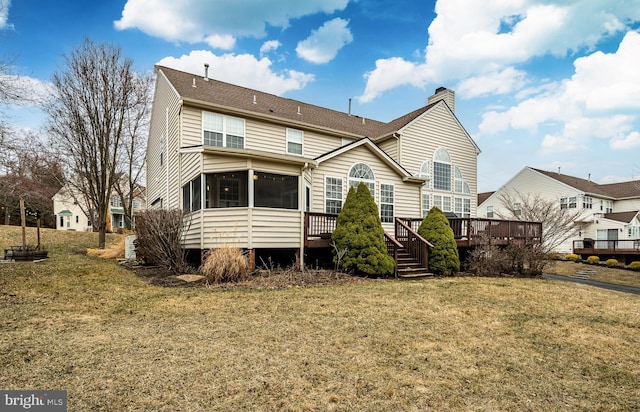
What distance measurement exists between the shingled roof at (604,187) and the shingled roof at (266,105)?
77.1 ft

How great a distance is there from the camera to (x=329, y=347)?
4.23 m

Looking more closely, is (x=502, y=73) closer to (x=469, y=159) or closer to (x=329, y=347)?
(x=469, y=159)

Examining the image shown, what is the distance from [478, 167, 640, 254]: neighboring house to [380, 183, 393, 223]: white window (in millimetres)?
18876

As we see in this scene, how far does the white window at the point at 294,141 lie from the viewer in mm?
14633

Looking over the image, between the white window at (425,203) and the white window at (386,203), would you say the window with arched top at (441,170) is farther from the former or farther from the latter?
the white window at (386,203)

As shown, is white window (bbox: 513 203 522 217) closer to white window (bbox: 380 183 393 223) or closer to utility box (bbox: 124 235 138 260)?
white window (bbox: 380 183 393 223)

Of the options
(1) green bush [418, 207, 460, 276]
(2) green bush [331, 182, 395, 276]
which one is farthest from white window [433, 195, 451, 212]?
(2) green bush [331, 182, 395, 276]

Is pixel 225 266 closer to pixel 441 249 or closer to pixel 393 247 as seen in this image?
pixel 393 247

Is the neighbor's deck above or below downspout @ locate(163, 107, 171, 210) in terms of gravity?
below

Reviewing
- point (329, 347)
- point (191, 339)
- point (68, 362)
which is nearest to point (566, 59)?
point (329, 347)

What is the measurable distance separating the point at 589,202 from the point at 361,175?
3011cm

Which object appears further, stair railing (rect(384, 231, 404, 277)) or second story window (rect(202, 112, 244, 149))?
second story window (rect(202, 112, 244, 149))

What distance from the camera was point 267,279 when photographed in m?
8.88

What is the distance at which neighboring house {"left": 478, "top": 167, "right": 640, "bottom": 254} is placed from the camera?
30.2 m
